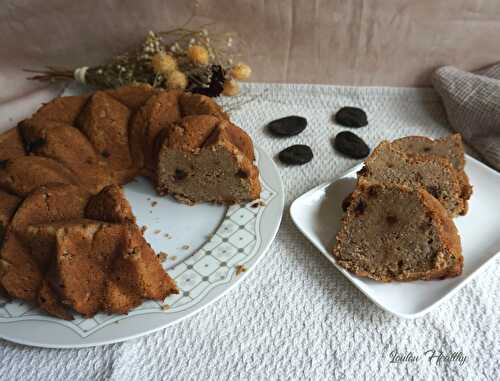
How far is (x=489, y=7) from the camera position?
7.57 ft

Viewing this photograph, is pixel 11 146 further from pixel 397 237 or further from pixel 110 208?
pixel 397 237

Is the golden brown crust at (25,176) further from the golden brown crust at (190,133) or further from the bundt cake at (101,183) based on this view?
the golden brown crust at (190,133)

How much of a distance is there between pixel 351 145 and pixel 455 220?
60cm

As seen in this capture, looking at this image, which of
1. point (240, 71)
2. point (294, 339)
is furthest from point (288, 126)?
point (294, 339)

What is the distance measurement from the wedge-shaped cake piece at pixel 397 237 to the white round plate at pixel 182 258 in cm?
31

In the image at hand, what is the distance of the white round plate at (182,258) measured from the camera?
4.69ft

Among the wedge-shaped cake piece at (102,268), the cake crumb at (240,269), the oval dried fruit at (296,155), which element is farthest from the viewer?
the oval dried fruit at (296,155)

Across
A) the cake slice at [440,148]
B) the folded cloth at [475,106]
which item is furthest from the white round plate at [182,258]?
the folded cloth at [475,106]


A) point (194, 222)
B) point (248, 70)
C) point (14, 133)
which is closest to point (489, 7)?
point (248, 70)

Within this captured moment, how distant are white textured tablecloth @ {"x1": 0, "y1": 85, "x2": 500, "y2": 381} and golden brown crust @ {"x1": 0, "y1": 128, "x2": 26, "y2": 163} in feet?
2.36

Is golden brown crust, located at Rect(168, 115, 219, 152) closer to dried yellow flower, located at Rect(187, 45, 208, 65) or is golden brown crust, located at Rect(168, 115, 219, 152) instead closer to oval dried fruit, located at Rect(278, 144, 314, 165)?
oval dried fruit, located at Rect(278, 144, 314, 165)

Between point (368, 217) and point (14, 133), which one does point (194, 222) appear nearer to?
point (368, 217)

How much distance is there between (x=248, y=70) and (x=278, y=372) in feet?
5.24

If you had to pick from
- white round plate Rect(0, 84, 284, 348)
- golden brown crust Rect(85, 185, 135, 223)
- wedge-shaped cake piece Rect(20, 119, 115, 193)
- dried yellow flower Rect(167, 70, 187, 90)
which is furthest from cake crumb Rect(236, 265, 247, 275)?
dried yellow flower Rect(167, 70, 187, 90)
